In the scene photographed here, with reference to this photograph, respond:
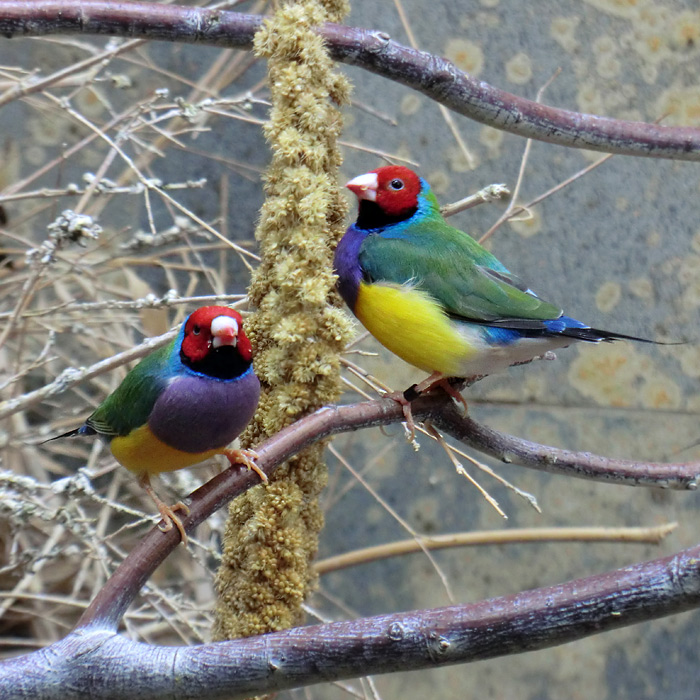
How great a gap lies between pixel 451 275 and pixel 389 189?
0.60ft

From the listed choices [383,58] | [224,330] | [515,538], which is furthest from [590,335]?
[515,538]

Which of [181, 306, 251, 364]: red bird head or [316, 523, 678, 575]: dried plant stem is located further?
[316, 523, 678, 575]: dried plant stem

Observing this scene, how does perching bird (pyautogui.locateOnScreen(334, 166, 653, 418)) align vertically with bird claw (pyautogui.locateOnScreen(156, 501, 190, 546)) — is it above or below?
above

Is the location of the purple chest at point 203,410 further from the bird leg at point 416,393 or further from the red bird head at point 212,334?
the bird leg at point 416,393

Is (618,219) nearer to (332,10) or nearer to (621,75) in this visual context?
(621,75)

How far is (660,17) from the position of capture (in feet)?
6.72

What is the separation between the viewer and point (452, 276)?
1.15 metres

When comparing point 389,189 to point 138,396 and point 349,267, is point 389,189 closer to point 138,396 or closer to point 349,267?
point 349,267

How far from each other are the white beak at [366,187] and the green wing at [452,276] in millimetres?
73

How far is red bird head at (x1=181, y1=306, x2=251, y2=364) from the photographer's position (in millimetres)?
937

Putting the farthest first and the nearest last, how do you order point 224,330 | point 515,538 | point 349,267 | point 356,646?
point 515,538
point 349,267
point 224,330
point 356,646

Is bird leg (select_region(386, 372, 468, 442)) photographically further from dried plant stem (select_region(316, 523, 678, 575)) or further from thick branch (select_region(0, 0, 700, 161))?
dried plant stem (select_region(316, 523, 678, 575))

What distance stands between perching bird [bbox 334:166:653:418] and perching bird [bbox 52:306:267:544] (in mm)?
225

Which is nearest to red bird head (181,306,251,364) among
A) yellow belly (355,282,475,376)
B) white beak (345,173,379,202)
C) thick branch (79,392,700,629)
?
thick branch (79,392,700,629)
